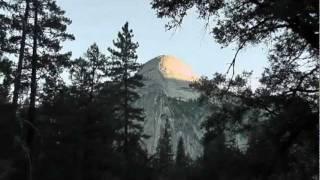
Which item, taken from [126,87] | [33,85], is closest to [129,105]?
[126,87]

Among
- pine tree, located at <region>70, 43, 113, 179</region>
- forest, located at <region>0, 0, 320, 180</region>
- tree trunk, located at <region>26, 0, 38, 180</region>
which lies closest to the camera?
forest, located at <region>0, 0, 320, 180</region>

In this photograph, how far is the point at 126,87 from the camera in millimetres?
53469

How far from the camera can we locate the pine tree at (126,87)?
51.8 meters

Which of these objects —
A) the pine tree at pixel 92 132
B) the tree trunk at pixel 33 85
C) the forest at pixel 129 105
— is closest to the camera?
the forest at pixel 129 105

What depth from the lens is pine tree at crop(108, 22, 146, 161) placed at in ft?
170

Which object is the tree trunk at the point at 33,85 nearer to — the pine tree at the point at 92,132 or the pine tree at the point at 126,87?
the pine tree at the point at 92,132

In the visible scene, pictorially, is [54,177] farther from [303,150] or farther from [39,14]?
[303,150]

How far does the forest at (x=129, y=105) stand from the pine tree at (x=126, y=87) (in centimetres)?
11

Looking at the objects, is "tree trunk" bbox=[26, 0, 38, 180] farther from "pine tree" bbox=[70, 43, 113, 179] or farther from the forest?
"pine tree" bbox=[70, 43, 113, 179]

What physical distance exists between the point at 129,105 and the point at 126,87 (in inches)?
64.0

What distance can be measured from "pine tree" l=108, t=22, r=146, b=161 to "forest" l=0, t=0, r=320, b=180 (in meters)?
0.11

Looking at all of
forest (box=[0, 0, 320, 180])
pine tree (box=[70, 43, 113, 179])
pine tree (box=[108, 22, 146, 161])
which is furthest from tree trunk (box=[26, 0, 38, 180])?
pine tree (box=[108, 22, 146, 161])

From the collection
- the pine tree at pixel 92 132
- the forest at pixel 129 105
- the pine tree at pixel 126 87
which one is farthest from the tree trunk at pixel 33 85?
the pine tree at pixel 126 87

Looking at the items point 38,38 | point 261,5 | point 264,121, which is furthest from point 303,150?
point 38,38
